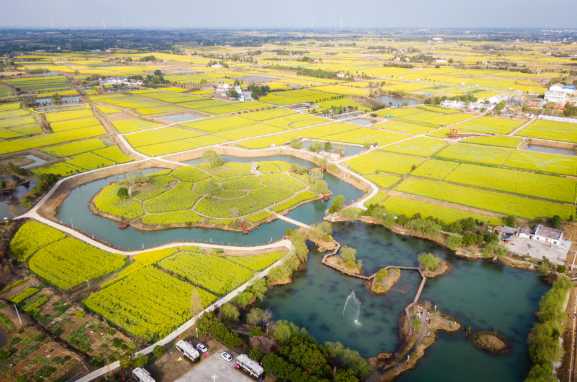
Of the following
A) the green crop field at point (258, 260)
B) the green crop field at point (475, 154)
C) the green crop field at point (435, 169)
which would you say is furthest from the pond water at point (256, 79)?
the green crop field at point (258, 260)

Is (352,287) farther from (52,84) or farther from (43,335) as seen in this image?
(52,84)

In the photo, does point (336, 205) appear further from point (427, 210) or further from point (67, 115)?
point (67, 115)

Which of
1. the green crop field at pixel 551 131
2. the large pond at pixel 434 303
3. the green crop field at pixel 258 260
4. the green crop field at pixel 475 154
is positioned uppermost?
the green crop field at pixel 551 131

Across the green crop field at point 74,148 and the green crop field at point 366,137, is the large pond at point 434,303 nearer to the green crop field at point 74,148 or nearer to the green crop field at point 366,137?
the green crop field at point 366,137

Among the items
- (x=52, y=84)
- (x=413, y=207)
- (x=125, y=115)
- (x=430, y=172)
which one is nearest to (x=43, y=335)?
(x=413, y=207)

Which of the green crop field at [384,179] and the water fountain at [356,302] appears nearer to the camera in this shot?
the water fountain at [356,302]

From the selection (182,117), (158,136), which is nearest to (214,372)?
(158,136)
